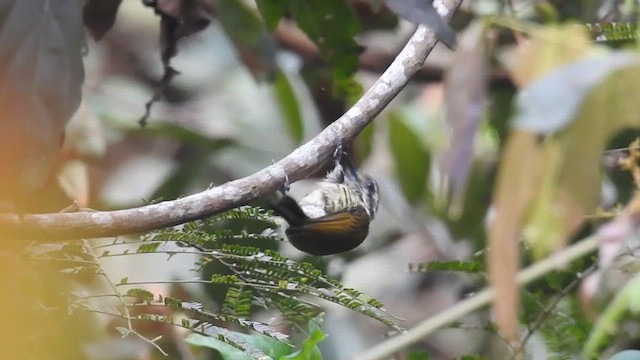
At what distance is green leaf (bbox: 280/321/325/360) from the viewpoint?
120 centimetres

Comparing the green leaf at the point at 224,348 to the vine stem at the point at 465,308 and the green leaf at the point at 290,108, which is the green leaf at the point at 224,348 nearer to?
the vine stem at the point at 465,308

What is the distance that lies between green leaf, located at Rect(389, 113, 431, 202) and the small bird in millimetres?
456

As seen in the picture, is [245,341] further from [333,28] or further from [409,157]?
A: [409,157]

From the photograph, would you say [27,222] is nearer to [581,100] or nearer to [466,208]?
[581,100]

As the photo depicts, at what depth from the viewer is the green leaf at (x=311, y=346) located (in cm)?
120

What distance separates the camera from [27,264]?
3.87ft

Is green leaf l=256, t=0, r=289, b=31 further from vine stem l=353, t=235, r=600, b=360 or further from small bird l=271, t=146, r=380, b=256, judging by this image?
vine stem l=353, t=235, r=600, b=360

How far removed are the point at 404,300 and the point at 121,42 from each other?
1.10 m

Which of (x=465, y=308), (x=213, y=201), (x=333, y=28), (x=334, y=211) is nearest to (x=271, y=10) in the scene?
(x=333, y=28)

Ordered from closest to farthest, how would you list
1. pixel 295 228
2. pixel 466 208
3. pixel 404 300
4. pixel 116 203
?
1. pixel 295 228
2. pixel 466 208
3. pixel 116 203
4. pixel 404 300

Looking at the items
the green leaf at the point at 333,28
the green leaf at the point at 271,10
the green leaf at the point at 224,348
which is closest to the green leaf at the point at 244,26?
the green leaf at the point at 333,28

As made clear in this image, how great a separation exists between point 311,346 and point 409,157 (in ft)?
3.30

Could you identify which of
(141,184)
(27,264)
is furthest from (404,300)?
(27,264)

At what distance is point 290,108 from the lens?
2.21m
